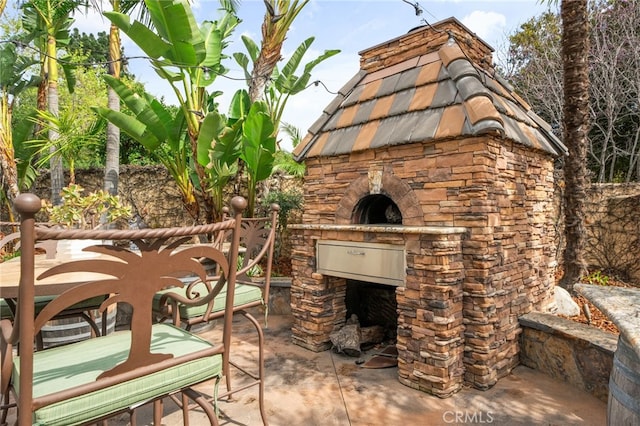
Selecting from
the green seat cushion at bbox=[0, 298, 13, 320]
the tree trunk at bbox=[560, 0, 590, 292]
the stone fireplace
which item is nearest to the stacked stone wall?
the stone fireplace

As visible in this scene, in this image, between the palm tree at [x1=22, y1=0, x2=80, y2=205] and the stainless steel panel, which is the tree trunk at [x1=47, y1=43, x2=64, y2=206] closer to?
the palm tree at [x1=22, y1=0, x2=80, y2=205]

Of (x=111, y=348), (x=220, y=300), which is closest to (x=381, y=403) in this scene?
(x=220, y=300)

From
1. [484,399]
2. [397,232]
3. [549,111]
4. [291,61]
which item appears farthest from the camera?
[549,111]

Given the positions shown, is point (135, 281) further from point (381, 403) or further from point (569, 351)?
point (569, 351)

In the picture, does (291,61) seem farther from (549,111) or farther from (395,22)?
(549,111)

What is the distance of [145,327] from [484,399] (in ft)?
9.22

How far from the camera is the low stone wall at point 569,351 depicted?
9.42 ft

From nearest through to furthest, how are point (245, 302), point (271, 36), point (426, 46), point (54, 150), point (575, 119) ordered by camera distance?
point (245, 302), point (426, 46), point (575, 119), point (271, 36), point (54, 150)

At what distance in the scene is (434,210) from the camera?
10.9 ft

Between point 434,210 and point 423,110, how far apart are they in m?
1.03

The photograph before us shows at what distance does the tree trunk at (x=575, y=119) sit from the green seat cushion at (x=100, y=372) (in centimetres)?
461

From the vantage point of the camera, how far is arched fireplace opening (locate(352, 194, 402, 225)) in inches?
160

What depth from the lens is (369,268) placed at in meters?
3.45

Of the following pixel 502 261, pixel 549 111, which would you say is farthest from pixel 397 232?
pixel 549 111
